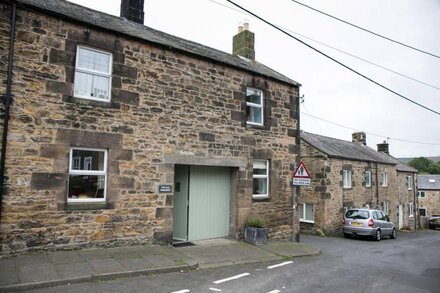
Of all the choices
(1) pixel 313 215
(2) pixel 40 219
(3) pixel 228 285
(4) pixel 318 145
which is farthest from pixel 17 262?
(4) pixel 318 145

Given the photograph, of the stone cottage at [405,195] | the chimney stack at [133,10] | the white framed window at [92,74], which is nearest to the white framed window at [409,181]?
the stone cottage at [405,195]

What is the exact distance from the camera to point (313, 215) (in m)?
20.7

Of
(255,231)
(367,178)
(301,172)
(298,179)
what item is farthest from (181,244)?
(367,178)

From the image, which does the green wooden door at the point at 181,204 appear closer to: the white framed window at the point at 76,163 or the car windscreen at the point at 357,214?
the white framed window at the point at 76,163

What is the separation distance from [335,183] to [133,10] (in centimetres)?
1566

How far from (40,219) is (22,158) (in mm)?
1457

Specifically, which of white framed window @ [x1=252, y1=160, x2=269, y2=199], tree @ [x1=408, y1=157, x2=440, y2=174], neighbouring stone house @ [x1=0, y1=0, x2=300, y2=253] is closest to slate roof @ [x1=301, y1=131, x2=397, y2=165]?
white framed window @ [x1=252, y1=160, x2=269, y2=199]

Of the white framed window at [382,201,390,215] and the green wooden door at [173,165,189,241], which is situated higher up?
the green wooden door at [173,165,189,241]

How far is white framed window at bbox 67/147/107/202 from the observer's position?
8375 mm

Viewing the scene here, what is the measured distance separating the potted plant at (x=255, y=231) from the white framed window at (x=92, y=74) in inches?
238

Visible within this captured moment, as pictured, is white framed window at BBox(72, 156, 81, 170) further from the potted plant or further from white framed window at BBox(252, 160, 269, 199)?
white framed window at BBox(252, 160, 269, 199)

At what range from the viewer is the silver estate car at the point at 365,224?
18266mm

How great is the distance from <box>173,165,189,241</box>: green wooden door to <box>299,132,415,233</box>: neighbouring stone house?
1181 centimetres

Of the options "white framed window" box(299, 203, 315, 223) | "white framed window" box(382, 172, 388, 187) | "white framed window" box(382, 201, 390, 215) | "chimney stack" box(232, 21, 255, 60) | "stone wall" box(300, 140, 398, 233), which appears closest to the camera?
"chimney stack" box(232, 21, 255, 60)
